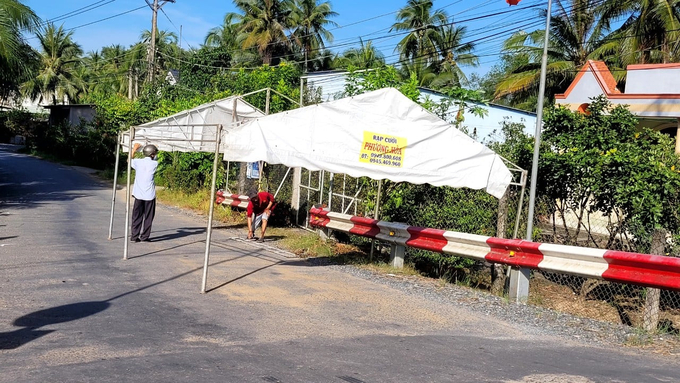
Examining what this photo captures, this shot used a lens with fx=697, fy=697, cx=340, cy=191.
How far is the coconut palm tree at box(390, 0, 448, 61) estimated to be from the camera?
44.3 meters

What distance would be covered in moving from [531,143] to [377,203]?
294 cm

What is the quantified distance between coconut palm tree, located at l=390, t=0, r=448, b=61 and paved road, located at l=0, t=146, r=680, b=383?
34.7 meters

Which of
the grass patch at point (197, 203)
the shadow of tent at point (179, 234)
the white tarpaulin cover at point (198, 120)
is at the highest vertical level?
the white tarpaulin cover at point (198, 120)

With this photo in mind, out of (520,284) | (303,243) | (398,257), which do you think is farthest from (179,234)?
(520,284)

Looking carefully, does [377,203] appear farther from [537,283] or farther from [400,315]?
[400,315]

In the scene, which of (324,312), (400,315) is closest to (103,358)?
(324,312)

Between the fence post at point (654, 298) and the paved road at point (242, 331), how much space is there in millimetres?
1675

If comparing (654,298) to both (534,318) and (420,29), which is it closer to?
(534,318)

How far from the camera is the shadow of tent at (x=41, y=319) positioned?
614 centimetres

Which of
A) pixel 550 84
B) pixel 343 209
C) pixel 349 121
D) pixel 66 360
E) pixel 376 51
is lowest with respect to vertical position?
pixel 66 360

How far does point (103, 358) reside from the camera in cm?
570

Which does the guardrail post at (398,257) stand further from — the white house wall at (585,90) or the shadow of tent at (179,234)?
the white house wall at (585,90)

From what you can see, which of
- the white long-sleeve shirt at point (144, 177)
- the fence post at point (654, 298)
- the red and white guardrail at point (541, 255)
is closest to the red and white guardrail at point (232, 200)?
the white long-sleeve shirt at point (144, 177)

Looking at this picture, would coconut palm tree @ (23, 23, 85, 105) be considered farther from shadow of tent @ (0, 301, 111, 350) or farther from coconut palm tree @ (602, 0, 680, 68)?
shadow of tent @ (0, 301, 111, 350)
